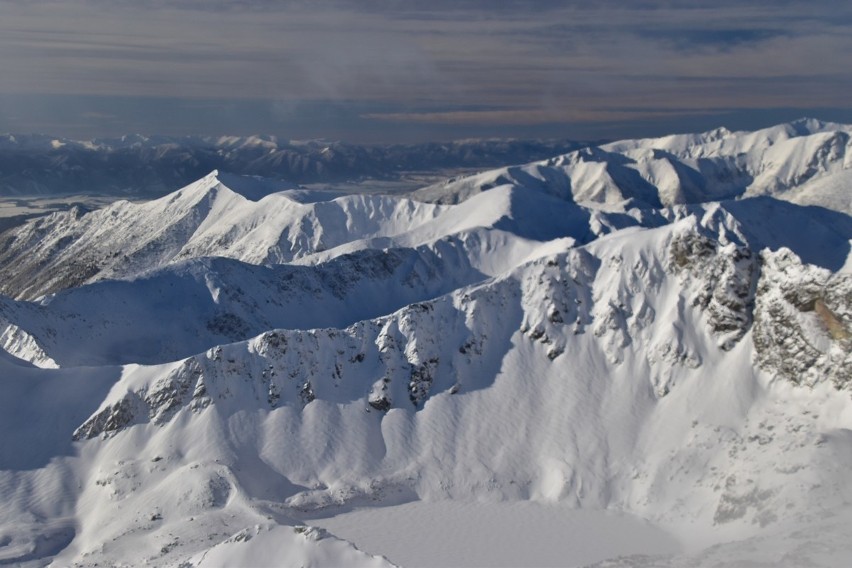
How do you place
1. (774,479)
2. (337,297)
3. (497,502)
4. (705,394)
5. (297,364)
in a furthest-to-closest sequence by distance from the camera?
(337,297), (297,364), (705,394), (497,502), (774,479)

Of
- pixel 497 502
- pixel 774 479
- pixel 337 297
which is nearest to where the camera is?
pixel 774 479

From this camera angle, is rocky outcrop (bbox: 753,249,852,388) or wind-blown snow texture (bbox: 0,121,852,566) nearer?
wind-blown snow texture (bbox: 0,121,852,566)

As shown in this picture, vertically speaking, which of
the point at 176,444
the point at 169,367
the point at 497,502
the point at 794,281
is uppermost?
the point at 794,281

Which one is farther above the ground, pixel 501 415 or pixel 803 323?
pixel 803 323

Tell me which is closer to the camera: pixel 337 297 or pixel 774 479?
pixel 774 479

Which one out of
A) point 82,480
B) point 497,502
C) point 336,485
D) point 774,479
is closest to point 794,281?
point 774,479

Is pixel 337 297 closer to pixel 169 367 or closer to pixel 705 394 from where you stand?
pixel 169 367

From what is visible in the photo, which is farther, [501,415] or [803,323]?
[501,415]

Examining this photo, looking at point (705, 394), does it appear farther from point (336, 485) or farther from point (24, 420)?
point (24, 420)

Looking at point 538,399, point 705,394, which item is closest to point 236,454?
point 538,399

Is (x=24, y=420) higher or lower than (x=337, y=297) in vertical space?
lower

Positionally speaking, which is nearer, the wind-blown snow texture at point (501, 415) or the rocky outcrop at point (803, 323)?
the wind-blown snow texture at point (501, 415)
